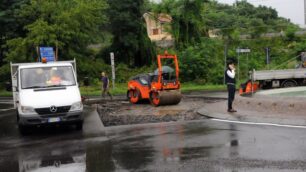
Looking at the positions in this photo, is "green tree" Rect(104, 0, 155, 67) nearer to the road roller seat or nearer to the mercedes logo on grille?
the road roller seat

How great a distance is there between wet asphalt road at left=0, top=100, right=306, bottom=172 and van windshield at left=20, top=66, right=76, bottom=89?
4.82 ft

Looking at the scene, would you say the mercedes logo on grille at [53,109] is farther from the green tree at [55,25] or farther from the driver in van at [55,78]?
the green tree at [55,25]

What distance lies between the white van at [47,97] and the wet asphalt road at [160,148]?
51 cm

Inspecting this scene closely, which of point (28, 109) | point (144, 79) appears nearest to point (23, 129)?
point (28, 109)

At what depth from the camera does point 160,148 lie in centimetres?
980

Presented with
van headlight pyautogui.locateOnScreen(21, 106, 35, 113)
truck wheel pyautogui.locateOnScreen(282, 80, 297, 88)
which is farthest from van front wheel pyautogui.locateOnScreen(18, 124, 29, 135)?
truck wheel pyautogui.locateOnScreen(282, 80, 297, 88)

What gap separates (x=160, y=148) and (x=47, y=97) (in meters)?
4.46

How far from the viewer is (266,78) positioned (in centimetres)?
2648

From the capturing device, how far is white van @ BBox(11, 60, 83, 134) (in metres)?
12.4

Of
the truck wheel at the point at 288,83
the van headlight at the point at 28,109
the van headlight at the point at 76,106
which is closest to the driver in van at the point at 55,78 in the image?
the van headlight at the point at 76,106

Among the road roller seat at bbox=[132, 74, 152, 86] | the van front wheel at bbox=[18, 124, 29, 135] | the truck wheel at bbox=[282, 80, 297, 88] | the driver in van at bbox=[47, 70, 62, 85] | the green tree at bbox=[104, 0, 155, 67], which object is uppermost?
the green tree at bbox=[104, 0, 155, 67]

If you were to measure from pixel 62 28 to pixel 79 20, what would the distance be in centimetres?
250

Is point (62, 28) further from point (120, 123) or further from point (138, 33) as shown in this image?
point (120, 123)

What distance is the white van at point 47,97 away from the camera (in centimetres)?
1244
